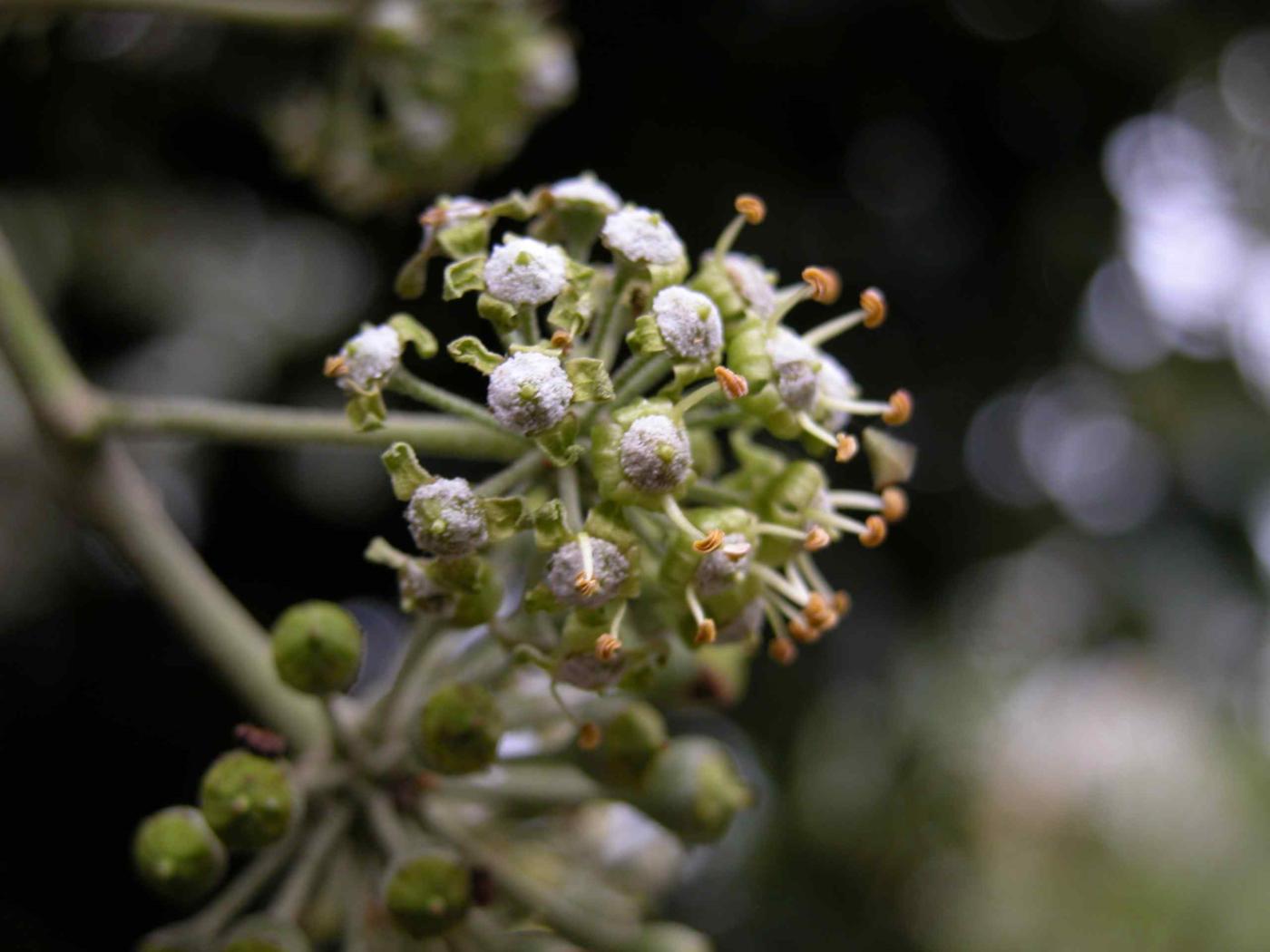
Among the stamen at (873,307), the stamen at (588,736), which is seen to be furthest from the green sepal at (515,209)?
the stamen at (588,736)

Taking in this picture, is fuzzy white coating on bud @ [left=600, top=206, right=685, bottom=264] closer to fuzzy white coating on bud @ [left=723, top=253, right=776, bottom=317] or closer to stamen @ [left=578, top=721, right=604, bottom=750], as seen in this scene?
fuzzy white coating on bud @ [left=723, top=253, right=776, bottom=317]

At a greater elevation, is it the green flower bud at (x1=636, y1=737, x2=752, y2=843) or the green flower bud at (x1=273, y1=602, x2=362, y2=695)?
the green flower bud at (x1=636, y1=737, x2=752, y2=843)

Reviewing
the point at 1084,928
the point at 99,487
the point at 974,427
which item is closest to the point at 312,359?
the point at 99,487

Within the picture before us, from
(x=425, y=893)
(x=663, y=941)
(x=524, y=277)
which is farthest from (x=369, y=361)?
(x=663, y=941)

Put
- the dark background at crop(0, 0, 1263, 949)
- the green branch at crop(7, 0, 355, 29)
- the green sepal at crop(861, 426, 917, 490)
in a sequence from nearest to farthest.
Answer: the green sepal at crop(861, 426, 917, 490)
the green branch at crop(7, 0, 355, 29)
the dark background at crop(0, 0, 1263, 949)

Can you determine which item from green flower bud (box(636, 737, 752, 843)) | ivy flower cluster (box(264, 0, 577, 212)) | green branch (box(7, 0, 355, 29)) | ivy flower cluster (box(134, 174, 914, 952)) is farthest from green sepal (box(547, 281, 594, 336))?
ivy flower cluster (box(264, 0, 577, 212))

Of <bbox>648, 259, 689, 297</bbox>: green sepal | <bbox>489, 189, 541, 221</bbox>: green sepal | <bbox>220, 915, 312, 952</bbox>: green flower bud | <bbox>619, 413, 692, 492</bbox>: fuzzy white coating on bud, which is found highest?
<bbox>489, 189, 541, 221</bbox>: green sepal
